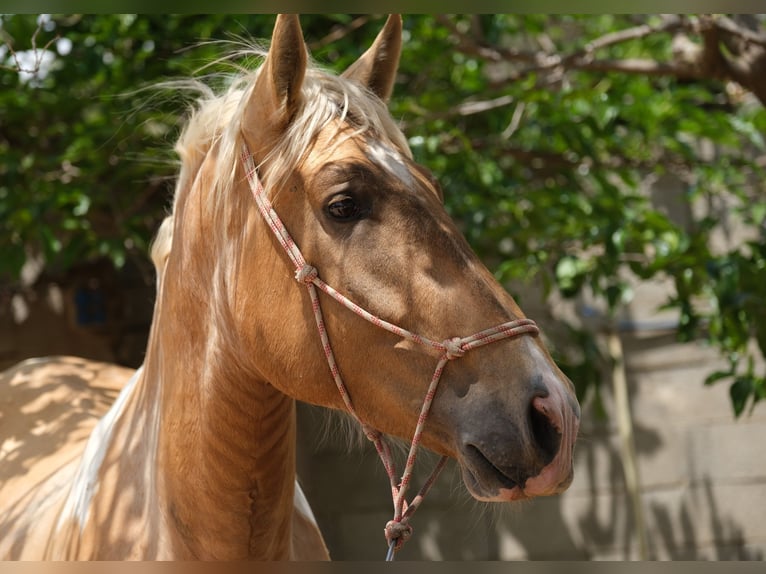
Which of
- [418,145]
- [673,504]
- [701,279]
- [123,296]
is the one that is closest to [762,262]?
[701,279]

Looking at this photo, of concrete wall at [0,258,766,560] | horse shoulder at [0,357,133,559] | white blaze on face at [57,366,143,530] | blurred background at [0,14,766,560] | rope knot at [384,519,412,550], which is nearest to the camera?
rope knot at [384,519,412,550]

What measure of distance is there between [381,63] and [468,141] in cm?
165

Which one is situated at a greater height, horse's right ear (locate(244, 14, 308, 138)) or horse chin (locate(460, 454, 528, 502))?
horse's right ear (locate(244, 14, 308, 138))

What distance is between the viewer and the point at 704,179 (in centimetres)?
436

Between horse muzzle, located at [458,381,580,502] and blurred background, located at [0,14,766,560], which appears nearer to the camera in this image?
horse muzzle, located at [458,381,580,502]

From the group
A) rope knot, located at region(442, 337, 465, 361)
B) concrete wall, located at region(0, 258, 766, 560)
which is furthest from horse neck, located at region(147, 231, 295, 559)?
concrete wall, located at region(0, 258, 766, 560)

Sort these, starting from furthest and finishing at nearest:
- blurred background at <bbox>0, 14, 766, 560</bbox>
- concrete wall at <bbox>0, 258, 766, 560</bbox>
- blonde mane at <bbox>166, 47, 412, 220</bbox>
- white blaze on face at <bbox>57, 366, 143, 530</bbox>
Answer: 1. concrete wall at <bbox>0, 258, 766, 560</bbox>
2. blurred background at <bbox>0, 14, 766, 560</bbox>
3. white blaze on face at <bbox>57, 366, 143, 530</bbox>
4. blonde mane at <bbox>166, 47, 412, 220</bbox>

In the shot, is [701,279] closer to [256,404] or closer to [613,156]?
[613,156]

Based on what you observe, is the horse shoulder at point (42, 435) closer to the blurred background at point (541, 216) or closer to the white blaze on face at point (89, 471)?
the white blaze on face at point (89, 471)

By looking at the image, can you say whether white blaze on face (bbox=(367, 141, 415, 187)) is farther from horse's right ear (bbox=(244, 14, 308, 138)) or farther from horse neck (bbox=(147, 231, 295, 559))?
horse neck (bbox=(147, 231, 295, 559))

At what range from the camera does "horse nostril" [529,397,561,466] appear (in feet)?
4.17

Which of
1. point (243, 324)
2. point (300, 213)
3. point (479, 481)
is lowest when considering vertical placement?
point (479, 481)

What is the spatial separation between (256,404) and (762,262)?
210 cm

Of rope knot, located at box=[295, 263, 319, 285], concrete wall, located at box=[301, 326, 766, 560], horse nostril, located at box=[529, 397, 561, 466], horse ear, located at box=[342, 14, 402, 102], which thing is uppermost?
horse ear, located at box=[342, 14, 402, 102]
